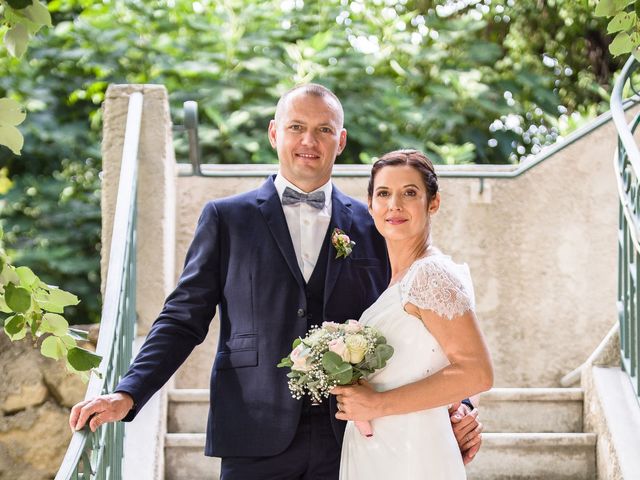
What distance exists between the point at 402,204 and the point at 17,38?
1224mm

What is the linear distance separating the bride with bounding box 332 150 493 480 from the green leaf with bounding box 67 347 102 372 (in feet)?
2.38

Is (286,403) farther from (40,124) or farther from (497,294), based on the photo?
(40,124)

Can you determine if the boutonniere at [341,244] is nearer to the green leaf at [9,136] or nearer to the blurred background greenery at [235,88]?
the green leaf at [9,136]

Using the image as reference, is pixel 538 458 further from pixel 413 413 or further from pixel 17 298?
pixel 17 298

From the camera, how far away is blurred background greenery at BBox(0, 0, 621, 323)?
6.86 metres

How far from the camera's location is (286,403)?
2.82 metres

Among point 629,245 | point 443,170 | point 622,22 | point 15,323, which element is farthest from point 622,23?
point 443,170

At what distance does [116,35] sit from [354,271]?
4.81m

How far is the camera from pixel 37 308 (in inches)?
79.0

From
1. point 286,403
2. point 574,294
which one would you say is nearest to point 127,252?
point 286,403

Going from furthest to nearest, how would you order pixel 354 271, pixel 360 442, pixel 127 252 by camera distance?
pixel 127 252 < pixel 354 271 < pixel 360 442

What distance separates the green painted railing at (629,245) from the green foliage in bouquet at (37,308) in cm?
245

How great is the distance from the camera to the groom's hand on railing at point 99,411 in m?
2.67

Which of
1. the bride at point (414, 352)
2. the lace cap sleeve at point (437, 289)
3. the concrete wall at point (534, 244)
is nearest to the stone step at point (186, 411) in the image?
the concrete wall at point (534, 244)
